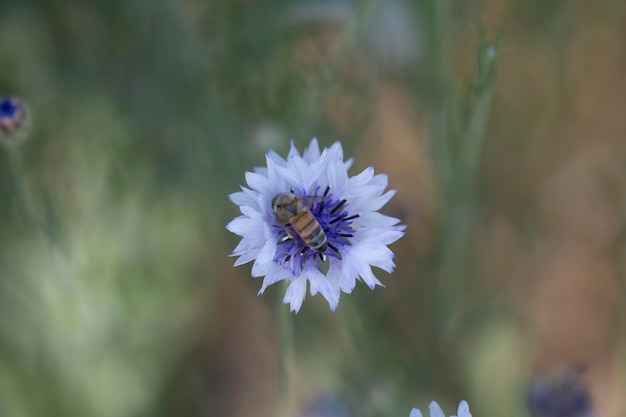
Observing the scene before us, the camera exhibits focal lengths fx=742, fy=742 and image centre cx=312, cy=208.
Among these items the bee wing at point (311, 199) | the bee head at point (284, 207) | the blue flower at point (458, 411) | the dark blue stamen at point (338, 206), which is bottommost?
the blue flower at point (458, 411)

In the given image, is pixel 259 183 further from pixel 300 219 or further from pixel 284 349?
pixel 284 349

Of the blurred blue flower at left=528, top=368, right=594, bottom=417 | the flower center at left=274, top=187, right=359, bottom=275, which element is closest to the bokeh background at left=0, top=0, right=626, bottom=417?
the blurred blue flower at left=528, top=368, right=594, bottom=417

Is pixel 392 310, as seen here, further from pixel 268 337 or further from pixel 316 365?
pixel 268 337

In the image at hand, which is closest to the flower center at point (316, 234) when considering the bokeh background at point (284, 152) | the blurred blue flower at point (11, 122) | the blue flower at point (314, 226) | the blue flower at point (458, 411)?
the blue flower at point (314, 226)

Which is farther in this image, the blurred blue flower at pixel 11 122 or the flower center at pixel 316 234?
the blurred blue flower at pixel 11 122

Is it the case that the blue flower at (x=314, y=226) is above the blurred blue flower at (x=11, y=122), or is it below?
below

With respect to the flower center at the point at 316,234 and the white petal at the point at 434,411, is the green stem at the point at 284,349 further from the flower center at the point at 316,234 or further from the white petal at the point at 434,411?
the white petal at the point at 434,411
